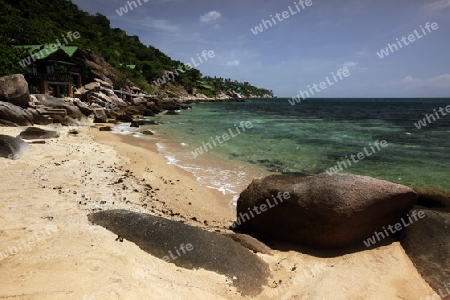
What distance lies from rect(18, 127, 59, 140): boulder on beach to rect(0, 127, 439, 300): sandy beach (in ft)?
17.7

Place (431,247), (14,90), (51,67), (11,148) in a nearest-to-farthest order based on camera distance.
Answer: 1. (431,247)
2. (11,148)
3. (14,90)
4. (51,67)

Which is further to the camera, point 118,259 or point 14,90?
point 14,90

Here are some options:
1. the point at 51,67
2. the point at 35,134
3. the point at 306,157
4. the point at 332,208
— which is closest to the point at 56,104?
the point at 35,134

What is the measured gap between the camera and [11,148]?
1002 cm

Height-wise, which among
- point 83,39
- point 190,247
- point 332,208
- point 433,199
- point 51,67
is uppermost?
point 83,39

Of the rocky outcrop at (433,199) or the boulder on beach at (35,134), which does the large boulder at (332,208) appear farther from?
the boulder on beach at (35,134)

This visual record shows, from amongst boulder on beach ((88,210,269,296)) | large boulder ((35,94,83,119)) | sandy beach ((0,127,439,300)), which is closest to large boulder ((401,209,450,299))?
sandy beach ((0,127,439,300))

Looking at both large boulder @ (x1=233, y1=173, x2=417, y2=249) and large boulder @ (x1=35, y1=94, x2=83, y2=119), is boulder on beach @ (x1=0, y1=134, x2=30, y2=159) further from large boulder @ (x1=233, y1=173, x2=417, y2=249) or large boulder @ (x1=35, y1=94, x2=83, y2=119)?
large boulder @ (x1=35, y1=94, x2=83, y2=119)

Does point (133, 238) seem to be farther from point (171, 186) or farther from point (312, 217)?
point (171, 186)

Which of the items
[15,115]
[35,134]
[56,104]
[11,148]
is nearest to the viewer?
[11,148]

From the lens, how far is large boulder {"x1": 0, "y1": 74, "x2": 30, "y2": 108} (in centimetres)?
1753

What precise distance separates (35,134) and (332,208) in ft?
49.3

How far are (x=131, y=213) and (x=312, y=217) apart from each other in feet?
13.0

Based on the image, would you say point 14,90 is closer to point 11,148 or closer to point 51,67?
point 11,148
